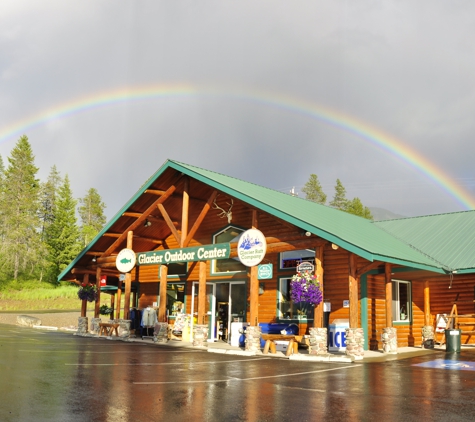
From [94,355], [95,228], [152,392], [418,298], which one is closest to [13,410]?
[152,392]

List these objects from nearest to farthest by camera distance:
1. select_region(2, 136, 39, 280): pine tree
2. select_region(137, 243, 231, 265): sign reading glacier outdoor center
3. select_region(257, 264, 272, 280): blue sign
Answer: select_region(257, 264, 272, 280): blue sign
select_region(137, 243, 231, 265): sign reading glacier outdoor center
select_region(2, 136, 39, 280): pine tree

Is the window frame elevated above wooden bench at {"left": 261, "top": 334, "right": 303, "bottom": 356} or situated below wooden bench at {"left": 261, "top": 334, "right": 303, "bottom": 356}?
above

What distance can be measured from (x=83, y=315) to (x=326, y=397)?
20790 millimetres

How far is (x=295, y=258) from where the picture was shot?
68.4 feet

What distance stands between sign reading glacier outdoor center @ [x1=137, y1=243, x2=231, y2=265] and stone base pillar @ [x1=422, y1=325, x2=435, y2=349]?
332 inches

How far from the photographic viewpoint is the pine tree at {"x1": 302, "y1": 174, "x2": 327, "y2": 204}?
83.7 m

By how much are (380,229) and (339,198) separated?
6120 cm

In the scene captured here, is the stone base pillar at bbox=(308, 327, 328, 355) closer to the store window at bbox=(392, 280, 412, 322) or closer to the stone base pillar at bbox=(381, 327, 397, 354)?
the stone base pillar at bbox=(381, 327, 397, 354)

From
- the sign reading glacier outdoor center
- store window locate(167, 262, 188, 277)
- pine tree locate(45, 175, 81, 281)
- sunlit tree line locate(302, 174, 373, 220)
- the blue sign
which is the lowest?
the blue sign

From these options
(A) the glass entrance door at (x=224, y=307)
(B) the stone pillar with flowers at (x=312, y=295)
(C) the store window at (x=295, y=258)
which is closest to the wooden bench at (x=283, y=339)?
(B) the stone pillar with flowers at (x=312, y=295)

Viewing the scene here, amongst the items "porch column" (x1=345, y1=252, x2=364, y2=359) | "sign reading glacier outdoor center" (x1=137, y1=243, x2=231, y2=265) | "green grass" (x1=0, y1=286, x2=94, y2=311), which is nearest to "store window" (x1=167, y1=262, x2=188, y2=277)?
"sign reading glacier outdoor center" (x1=137, y1=243, x2=231, y2=265)

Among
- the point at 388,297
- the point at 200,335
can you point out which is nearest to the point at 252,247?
the point at 200,335

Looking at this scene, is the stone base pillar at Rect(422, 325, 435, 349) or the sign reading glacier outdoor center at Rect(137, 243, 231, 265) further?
the stone base pillar at Rect(422, 325, 435, 349)

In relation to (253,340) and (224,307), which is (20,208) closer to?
(224,307)
